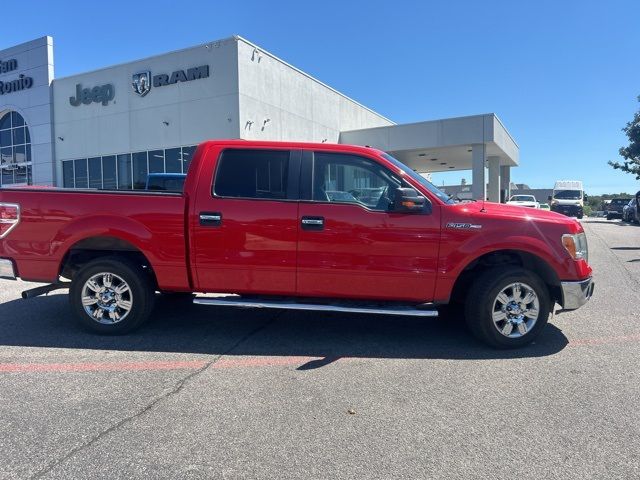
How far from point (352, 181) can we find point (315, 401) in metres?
2.34

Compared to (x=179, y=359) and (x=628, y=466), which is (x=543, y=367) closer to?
(x=628, y=466)

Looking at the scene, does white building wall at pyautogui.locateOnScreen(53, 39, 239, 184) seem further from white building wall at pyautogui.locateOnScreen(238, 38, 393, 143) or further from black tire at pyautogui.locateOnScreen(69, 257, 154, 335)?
black tire at pyautogui.locateOnScreen(69, 257, 154, 335)

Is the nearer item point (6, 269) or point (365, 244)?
point (365, 244)

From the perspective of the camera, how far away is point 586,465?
287 cm

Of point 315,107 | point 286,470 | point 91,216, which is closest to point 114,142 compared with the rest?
point 315,107

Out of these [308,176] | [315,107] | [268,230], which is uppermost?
[315,107]

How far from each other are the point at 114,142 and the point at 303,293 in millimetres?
23502

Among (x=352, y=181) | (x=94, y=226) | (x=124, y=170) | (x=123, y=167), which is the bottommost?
(x=94, y=226)

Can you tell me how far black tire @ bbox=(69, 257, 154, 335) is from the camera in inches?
206

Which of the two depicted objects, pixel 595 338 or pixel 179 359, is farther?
pixel 595 338

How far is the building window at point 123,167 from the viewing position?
23.7 meters

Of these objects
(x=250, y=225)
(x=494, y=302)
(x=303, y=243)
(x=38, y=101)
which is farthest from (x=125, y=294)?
(x=38, y=101)

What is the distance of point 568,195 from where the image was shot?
34812 mm

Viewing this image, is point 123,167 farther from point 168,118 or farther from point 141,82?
point 141,82
